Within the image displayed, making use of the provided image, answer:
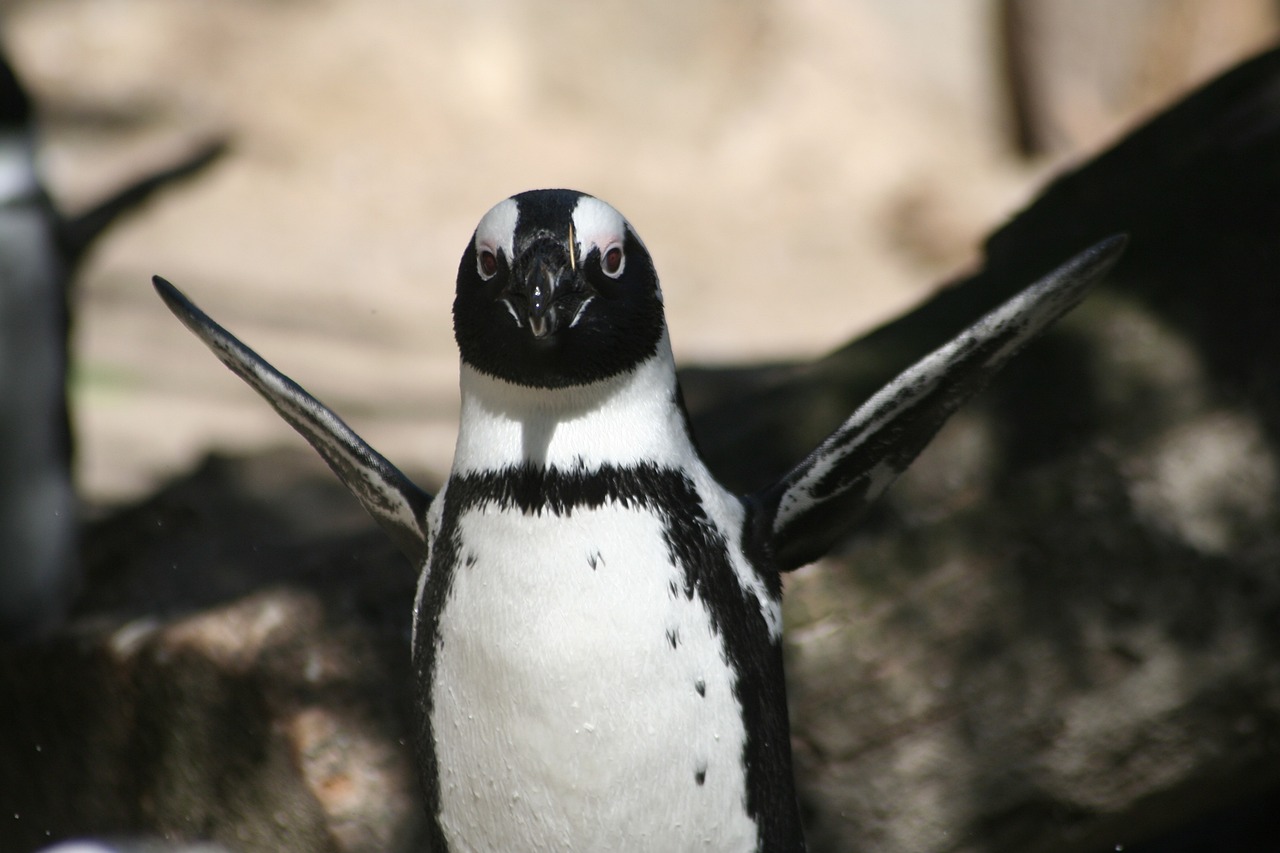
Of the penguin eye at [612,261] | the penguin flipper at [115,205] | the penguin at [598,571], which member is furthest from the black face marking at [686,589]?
the penguin flipper at [115,205]

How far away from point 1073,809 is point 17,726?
2.03 metres

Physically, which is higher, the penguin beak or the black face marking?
the penguin beak

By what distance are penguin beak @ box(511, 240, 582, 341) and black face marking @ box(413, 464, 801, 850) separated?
0.21 metres

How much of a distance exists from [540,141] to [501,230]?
6.39 m

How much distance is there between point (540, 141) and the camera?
7758mm

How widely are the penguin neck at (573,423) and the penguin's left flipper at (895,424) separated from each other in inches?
7.7

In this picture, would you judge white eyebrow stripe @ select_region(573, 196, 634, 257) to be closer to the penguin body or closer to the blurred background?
the penguin body

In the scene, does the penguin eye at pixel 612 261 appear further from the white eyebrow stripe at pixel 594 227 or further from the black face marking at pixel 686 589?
the black face marking at pixel 686 589

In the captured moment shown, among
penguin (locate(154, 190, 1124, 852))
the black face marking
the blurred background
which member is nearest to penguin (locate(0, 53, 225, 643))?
the blurred background

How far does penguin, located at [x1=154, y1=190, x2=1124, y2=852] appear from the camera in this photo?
155 centimetres

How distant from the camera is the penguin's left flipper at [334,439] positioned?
A: 1783 mm

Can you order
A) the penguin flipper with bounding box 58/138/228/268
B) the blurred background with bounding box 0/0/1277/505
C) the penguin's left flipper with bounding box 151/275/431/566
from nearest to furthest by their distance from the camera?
the penguin's left flipper with bounding box 151/275/431/566 < the penguin flipper with bounding box 58/138/228/268 < the blurred background with bounding box 0/0/1277/505

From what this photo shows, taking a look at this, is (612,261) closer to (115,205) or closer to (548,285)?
(548,285)

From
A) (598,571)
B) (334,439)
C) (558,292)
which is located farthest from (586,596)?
(334,439)
